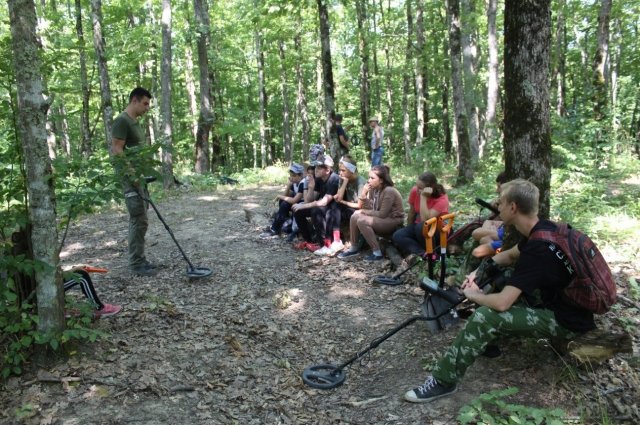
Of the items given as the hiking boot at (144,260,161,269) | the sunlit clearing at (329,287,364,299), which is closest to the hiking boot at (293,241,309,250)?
the sunlit clearing at (329,287,364,299)

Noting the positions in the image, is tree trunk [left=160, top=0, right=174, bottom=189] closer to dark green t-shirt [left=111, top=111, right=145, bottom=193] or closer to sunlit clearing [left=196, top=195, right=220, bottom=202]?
sunlit clearing [left=196, top=195, right=220, bottom=202]

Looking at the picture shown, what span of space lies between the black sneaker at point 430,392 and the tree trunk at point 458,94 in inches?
345

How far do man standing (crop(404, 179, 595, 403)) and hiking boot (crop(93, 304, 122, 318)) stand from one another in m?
3.05

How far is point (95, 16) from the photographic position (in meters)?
11.8

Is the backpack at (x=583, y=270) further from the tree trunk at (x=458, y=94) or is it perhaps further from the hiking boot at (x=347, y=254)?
the tree trunk at (x=458, y=94)

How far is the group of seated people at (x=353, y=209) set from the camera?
239 inches

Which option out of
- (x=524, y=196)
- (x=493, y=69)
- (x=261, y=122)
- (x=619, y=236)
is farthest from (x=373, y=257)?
(x=261, y=122)

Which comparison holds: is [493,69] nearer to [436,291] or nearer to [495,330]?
[436,291]

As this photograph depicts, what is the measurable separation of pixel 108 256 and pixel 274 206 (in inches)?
181

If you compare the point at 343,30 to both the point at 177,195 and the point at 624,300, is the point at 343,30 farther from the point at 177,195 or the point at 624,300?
the point at 624,300

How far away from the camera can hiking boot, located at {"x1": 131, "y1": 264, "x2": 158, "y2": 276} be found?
6005 millimetres

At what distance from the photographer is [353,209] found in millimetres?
7414

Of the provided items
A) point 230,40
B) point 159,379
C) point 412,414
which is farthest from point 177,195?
point 230,40

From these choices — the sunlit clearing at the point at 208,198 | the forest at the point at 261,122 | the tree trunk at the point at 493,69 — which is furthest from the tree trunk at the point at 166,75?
the tree trunk at the point at 493,69
